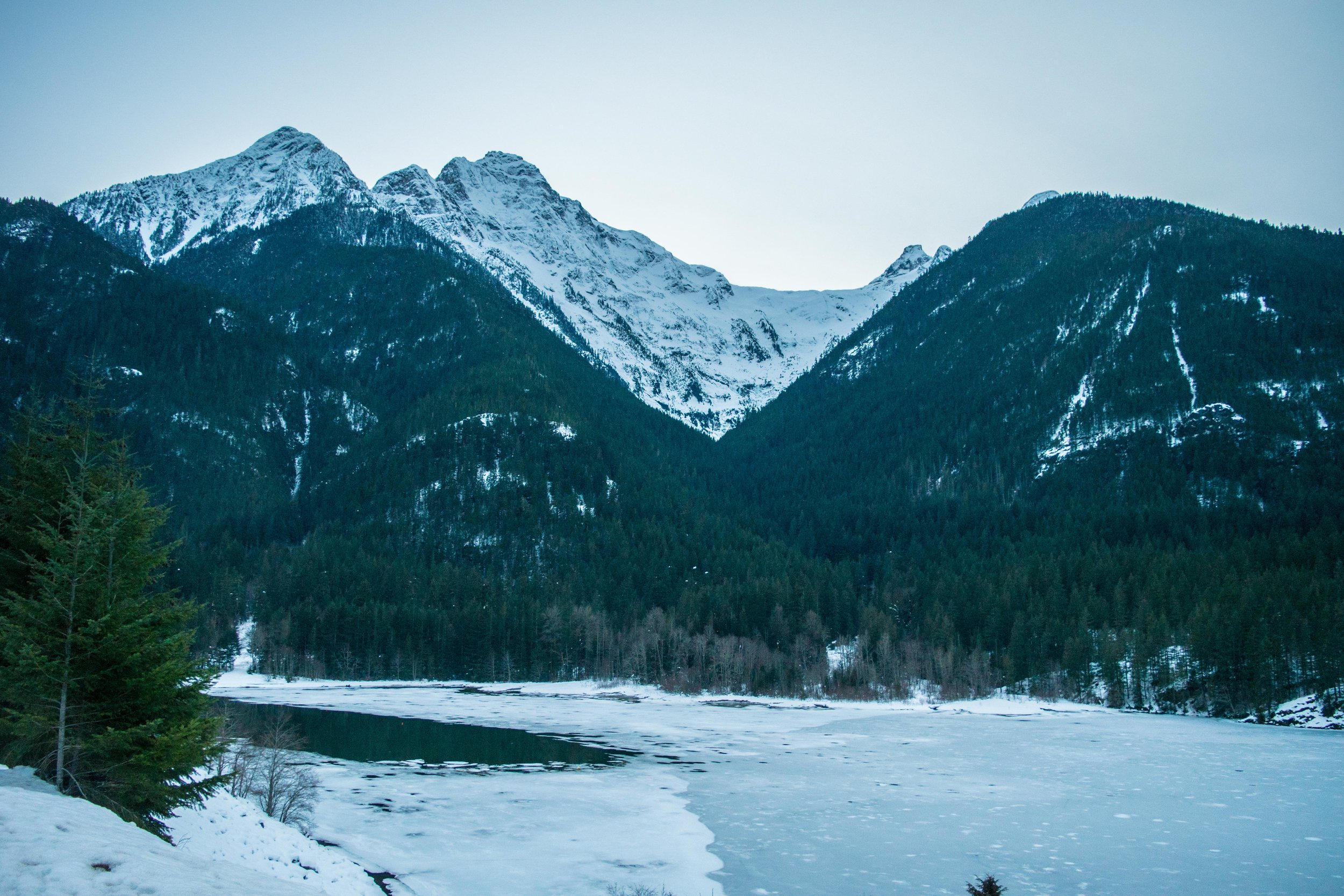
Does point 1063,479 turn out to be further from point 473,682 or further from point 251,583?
point 251,583

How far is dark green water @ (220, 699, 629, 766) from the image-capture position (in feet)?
172

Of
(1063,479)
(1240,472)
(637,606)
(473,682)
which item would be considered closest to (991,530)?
(1063,479)

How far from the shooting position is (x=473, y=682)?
126m

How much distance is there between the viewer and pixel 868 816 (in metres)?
36.6

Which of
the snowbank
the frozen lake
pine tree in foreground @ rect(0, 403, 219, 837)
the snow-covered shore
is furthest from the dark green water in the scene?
pine tree in foreground @ rect(0, 403, 219, 837)

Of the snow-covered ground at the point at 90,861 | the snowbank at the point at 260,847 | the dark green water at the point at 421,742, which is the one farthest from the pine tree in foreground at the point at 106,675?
the dark green water at the point at 421,742

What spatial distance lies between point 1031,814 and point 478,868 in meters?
25.0

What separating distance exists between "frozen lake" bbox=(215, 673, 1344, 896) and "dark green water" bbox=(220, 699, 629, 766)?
367 cm

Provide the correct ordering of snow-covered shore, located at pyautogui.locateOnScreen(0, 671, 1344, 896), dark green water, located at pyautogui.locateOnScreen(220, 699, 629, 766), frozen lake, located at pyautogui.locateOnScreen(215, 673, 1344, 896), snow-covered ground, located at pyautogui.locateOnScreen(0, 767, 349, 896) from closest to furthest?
1. snow-covered ground, located at pyautogui.locateOnScreen(0, 767, 349, 896)
2. snow-covered shore, located at pyautogui.locateOnScreen(0, 671, 1344, 896)
3. frozen lake, located at pyautogui.locateOnScreen(215, 673, 1344, 896)
4. dark green water, located at pyautogui.locateOnScreen(220, 699, 629, 766)

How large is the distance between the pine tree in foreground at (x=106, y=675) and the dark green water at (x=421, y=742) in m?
30.3

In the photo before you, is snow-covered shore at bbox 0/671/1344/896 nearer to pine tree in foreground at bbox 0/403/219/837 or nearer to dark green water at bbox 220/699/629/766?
pine tree in foreground at bbox 0/403/219/837

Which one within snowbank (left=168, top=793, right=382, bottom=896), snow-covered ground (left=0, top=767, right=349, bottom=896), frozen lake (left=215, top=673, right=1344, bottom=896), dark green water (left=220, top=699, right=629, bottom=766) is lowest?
dark green water (left=220, top=699, right=629, bottom=766)

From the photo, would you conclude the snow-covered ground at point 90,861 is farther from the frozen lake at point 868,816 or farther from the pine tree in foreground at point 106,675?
the frozen lake at point 868,816

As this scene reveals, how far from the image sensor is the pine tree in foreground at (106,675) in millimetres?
16766
